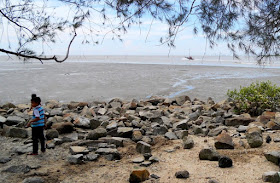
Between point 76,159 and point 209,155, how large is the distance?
6.52 ft

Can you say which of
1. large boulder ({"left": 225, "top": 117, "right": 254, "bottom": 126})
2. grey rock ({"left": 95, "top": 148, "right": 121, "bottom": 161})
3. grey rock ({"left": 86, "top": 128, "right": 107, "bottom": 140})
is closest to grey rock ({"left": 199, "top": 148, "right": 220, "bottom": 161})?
grey rock ({"left": 95, "top": 148, "right": 121, "bottom": 161})

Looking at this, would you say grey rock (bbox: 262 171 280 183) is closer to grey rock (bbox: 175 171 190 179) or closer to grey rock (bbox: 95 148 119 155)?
grey rock (bbox: 175 171 190 179)

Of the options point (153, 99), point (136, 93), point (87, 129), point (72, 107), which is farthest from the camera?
point (136, 93)

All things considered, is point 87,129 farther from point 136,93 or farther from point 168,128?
point 136,93

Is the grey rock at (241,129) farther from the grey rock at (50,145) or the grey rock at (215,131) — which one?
the grey rock at (50,145)

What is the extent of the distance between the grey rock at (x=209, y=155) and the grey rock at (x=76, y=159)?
1812mm

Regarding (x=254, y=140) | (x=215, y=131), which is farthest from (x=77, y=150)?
(x=254, y=140)

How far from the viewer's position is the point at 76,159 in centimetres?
454

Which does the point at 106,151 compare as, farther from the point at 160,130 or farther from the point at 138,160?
the point at 160,130

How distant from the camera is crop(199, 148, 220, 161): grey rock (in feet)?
14.9

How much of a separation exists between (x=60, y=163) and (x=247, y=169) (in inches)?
106

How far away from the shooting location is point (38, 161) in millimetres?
4684

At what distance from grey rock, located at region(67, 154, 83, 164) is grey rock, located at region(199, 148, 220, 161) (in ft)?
5.95

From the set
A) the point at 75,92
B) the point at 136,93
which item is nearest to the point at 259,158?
the point at 136,93
